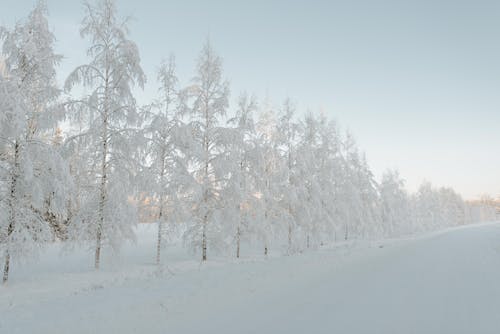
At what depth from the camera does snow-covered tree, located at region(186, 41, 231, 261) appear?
18.1m

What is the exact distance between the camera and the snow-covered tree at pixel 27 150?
1076 centimetres

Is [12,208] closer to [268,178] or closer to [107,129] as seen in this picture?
[107,129]

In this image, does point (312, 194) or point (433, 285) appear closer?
point (433, 285)

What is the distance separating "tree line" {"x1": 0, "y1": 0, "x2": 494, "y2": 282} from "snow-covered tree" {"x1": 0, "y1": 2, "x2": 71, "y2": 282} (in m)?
0.04

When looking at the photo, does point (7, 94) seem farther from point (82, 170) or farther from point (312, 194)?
point (312, 194)

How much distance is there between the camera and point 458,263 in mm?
11188

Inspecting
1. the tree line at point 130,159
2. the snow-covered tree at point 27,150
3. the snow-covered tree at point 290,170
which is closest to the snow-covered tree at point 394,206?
the tree line at point 130,159

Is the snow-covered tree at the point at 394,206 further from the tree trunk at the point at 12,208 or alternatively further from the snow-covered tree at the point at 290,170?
the tree trunk at the point at 12,208

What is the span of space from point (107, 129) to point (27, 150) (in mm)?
3706

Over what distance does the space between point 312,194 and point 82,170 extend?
18101mm

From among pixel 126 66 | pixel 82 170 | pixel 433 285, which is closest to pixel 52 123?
pixel 82 170

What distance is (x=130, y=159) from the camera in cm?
1465

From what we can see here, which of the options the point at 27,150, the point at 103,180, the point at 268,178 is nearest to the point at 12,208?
the point at 27,150

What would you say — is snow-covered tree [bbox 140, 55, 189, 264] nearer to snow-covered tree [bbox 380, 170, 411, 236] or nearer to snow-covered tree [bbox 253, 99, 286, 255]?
snow-covered tree [bbox 253, 99, 286, 255]
